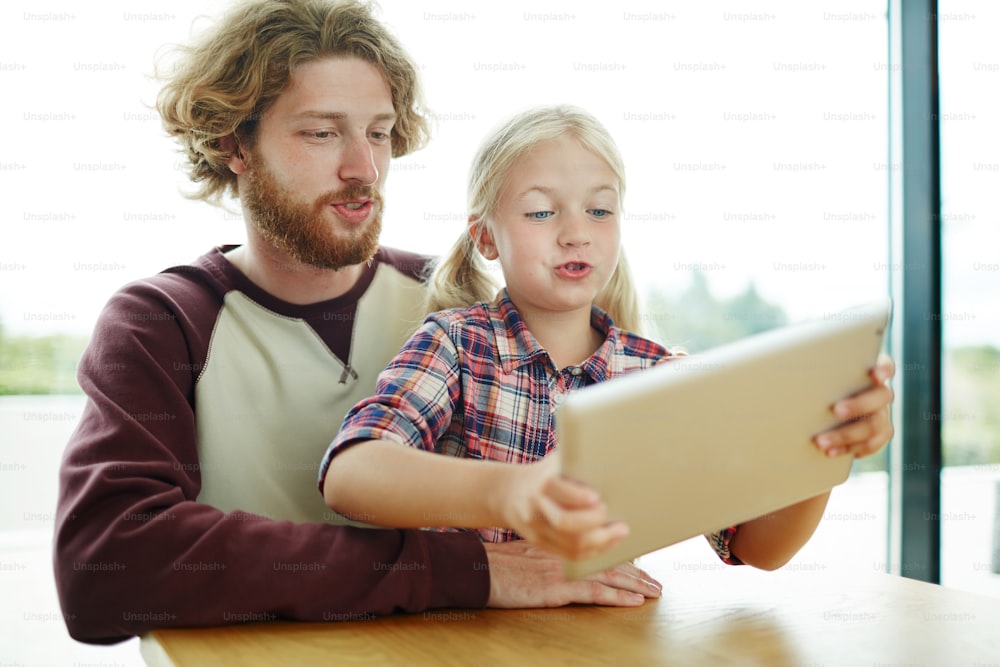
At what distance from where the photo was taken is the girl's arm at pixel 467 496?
32.5 inches

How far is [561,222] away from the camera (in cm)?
144

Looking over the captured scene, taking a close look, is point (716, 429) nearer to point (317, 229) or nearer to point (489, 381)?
point (489, 381)

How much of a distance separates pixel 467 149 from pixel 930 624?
6.65 ft

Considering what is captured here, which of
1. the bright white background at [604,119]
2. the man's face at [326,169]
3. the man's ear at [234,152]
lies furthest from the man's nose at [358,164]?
the bright white background at [604,119]

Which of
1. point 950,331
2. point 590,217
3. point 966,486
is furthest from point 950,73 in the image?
point 590,217

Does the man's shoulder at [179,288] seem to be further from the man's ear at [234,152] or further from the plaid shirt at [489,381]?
the plaid shirt at [489,381]

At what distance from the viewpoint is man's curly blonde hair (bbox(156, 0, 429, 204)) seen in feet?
5.76

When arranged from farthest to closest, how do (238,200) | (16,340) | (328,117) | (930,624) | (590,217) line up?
(16,340), (238,200), (328,117), (590,217), (930,624)

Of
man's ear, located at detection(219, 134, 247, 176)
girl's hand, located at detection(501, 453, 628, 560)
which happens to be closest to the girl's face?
girl's hand, located at detection(501, 453, 628, 560)

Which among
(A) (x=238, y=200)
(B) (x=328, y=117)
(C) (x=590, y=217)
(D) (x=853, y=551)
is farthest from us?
(D) (x=853, y=551)

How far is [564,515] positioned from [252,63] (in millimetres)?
1320

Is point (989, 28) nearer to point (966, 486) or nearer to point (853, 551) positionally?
point (966, 486)

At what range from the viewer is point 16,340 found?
8.74ft

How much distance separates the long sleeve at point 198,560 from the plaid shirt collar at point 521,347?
0.37 m
